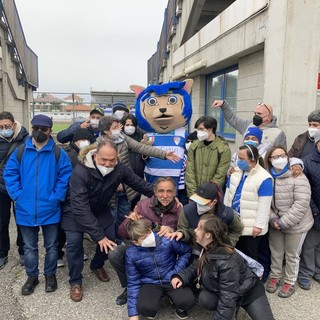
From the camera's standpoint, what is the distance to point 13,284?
132 inches

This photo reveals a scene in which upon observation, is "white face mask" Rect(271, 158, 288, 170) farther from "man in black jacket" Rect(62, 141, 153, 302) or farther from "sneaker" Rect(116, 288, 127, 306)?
"sneaker" Rect(116, 288, 127, 306)

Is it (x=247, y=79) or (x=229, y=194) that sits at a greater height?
(x=247, y=79)

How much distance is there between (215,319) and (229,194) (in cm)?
123

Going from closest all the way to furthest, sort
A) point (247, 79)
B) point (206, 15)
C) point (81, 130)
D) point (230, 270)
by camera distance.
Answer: point (230, 270) → point (81, 130) → point (247, 79) → point (206, 15)

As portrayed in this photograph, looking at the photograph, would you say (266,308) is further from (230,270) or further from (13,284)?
(13,284)

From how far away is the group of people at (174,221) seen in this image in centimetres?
272

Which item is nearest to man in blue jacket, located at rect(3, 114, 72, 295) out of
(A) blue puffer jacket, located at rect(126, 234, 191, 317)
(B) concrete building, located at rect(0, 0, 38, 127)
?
(A) blue puffer jacket, located at rect(126, 234, 191, 317)

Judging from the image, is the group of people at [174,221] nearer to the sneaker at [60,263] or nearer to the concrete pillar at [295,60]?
the sneaker at [60,263]

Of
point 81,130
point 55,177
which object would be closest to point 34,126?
point 55,177

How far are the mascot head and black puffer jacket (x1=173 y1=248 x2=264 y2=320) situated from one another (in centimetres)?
210

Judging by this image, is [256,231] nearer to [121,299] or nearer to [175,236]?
[175,236]

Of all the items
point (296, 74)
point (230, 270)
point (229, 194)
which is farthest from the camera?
point (296, 74)

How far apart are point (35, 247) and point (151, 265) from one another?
123cm

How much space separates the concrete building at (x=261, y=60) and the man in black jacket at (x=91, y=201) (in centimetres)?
277
